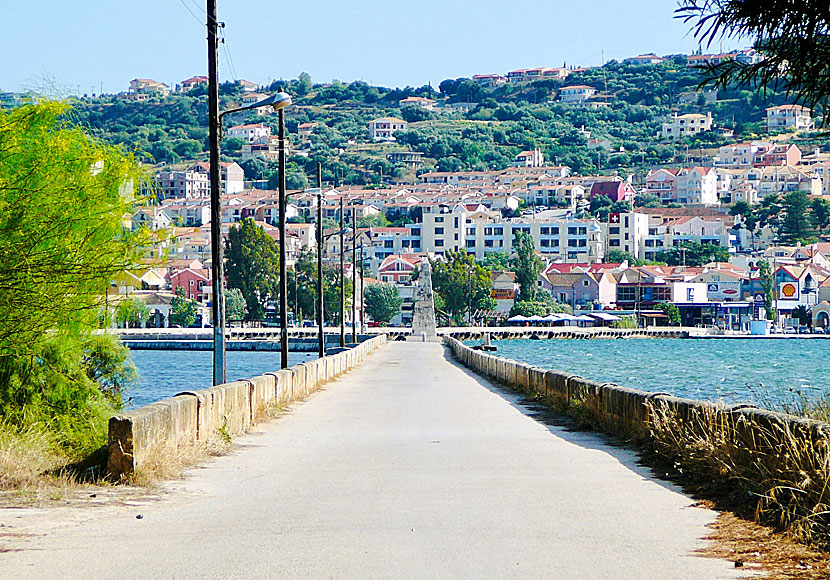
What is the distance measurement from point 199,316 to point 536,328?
4537 cm

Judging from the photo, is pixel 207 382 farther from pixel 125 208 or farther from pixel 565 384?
pixel 125 208

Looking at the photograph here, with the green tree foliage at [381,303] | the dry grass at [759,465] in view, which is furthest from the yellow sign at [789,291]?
the dry grass at [759,465]

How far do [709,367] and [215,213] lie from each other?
6782cm

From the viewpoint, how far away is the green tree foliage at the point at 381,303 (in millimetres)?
155125

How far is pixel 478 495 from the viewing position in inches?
452

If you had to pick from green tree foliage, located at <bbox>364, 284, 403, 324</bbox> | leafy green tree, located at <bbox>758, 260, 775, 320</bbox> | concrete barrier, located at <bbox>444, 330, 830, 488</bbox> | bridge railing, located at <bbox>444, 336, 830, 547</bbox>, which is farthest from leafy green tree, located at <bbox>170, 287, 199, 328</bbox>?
bridge railing, located at <bbox>444, 336, 830, 547</bbox>

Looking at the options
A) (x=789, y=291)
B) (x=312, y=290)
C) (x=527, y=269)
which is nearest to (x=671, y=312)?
(x=789, y=291)

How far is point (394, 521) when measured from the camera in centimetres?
995

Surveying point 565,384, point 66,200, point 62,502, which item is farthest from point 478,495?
point 565,384

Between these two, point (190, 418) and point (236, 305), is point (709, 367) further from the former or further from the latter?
point (236, 305)

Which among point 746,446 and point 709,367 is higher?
point 746,446

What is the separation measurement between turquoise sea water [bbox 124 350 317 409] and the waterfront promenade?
3008cm

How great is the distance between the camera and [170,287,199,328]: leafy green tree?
509 ft

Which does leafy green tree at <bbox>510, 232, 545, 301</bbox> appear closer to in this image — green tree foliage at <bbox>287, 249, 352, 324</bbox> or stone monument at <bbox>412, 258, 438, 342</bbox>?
green tree foliage at <bbox>287, 249, 352, 324</bbox>
